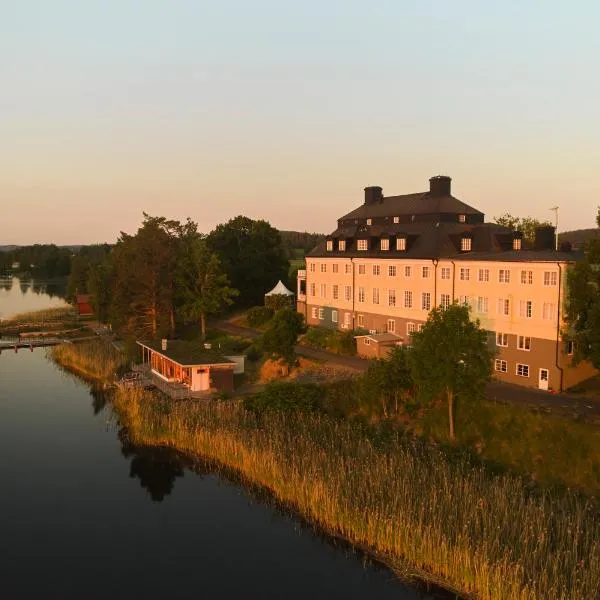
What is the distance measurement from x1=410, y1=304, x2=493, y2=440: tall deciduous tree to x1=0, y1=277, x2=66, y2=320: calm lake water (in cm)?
8194

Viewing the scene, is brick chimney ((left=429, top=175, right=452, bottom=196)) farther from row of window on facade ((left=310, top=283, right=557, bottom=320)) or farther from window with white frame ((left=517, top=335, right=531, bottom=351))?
window with white frame ((left=517, top=335, right=531, bottom=351))

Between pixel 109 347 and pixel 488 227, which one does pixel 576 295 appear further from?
pixel 109 347

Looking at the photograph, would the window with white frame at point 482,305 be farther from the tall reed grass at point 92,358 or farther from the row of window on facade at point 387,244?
the tall reed grass at point 92,358

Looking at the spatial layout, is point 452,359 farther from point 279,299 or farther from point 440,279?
point 279,299

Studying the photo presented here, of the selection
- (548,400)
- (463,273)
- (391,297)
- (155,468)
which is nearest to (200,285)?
(391,297)

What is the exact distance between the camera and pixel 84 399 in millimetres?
48312

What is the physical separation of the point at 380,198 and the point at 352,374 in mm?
25548

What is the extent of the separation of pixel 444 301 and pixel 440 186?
14194 millimetres

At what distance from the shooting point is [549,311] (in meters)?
38.0

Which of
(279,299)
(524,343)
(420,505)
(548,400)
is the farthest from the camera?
(279,299)

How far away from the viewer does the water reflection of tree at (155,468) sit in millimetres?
31219

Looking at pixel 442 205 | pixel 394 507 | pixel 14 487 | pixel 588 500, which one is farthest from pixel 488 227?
pixel 14 487

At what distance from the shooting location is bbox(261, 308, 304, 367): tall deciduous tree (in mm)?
44938

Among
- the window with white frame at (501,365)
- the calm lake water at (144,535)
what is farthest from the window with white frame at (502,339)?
the calm lake water at (144,535)
